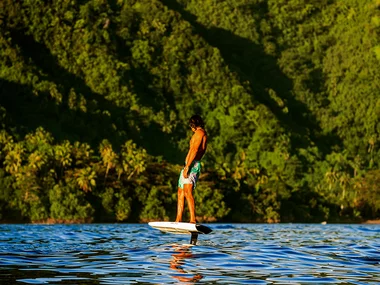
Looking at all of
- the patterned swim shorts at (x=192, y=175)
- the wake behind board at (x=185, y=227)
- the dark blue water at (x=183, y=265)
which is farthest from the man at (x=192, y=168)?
the dark blue water at (x=183, y=265)

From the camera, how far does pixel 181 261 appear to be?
16.8m

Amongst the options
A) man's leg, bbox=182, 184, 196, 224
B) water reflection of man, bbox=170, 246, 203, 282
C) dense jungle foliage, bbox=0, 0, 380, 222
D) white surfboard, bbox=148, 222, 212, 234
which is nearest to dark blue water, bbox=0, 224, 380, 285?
water reflection of man, bbox=170, 246, 203, 282

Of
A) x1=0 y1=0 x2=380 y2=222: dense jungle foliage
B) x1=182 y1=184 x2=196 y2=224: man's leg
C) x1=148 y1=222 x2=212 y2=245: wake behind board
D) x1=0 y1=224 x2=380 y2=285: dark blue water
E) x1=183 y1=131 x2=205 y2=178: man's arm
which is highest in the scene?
x1=0 y1=0 x2=380 y2=222: dense jungle foliage

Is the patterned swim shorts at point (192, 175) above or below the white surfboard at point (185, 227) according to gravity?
above

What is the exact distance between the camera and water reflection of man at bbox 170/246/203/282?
45.3 ft

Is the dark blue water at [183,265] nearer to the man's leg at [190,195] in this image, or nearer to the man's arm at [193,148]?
the man's leg at [190,195]

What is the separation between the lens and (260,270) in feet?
50.9

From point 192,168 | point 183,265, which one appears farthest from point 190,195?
point 183,265

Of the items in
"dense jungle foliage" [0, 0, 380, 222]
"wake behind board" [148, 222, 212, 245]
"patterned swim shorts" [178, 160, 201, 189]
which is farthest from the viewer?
"dense jungle foliage" [0, 0, 380, 222]

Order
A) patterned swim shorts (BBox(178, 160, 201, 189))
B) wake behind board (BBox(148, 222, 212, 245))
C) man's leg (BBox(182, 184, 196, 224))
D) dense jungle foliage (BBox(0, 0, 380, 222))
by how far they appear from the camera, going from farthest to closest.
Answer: dense jungle foliage (BBox(0, 0, 380, 222)) < patterned swim shorts (BBox(178, 160, 201, 189)) < man's leg (BBox(182, 184, 196, 224)) < wake behind board (BBox(148, 222, 212, 245))

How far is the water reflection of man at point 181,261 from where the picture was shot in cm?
1382

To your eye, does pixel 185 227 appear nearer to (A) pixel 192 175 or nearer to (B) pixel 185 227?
(B) pixel 185 227

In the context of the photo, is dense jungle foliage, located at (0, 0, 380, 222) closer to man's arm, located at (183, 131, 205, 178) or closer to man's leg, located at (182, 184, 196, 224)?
man's leg, located at (182, 184, 196, 224)

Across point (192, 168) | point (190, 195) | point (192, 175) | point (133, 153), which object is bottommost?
point (190, 195)
